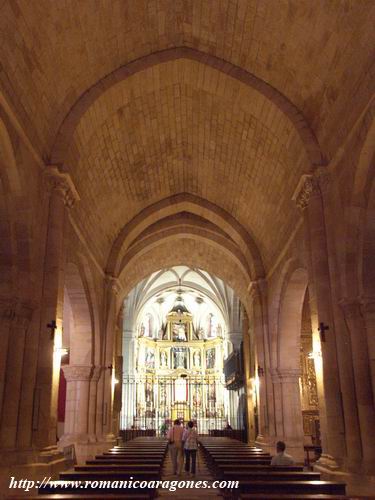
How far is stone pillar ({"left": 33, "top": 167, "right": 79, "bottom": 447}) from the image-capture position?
30.7 ft

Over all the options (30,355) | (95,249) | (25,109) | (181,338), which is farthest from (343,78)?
(181,338)

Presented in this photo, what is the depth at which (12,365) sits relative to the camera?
8.97 meters

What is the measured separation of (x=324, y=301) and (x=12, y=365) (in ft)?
20.3

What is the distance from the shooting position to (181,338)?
41312 millimetres

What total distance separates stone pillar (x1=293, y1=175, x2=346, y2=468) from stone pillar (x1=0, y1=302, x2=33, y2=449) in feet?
19.1

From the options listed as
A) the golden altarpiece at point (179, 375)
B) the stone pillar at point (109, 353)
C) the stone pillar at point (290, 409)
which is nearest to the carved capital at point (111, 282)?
the stone pillar at point (109, 353)

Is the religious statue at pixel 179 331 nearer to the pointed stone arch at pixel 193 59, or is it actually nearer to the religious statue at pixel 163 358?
the religious statue at pixel 163 358

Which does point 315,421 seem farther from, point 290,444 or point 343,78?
point 343,78

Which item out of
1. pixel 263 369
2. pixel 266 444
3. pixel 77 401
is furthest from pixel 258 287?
pixel 77 401

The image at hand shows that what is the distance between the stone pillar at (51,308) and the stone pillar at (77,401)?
20.9ft

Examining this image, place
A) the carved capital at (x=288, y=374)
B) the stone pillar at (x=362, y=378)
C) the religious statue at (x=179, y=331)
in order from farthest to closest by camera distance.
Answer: the religious statue at (x=179, y=331)
the carved capital at (x=288, y=374)
the stone pillar at (x=362, y=378)

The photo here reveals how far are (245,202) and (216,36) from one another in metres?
6.27

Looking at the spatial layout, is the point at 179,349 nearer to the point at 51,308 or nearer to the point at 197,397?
the point at 197,397

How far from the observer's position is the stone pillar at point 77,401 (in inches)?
629
